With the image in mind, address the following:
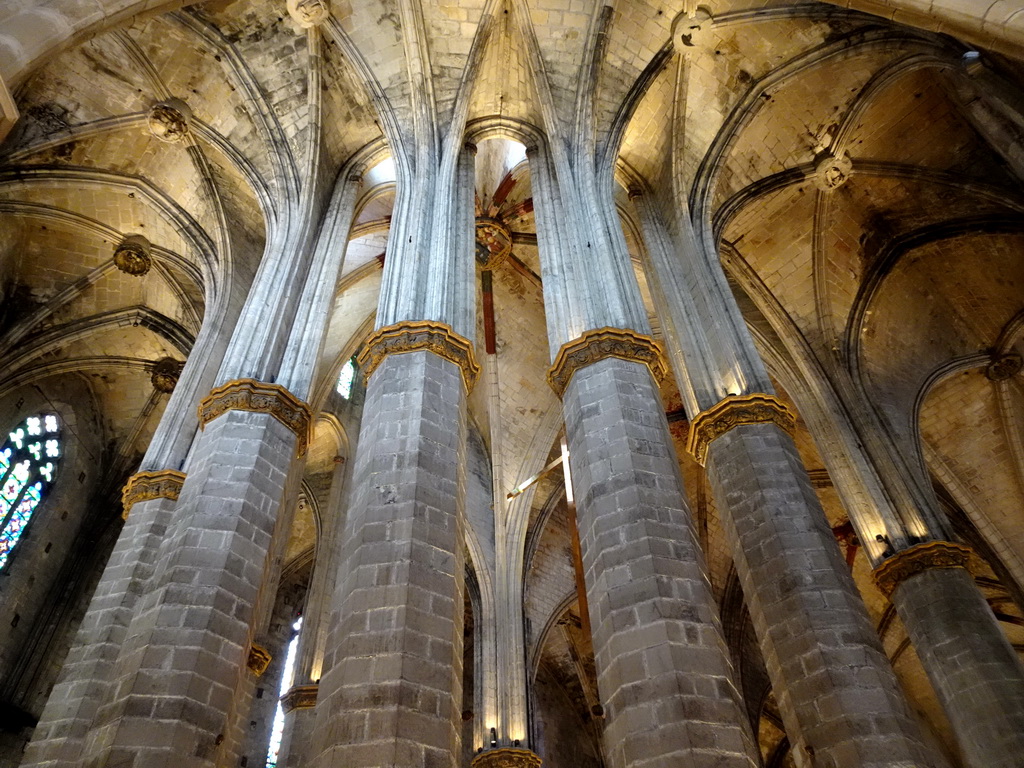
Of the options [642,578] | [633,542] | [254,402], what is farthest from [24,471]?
[642,578]

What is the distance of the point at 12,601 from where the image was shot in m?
14.9

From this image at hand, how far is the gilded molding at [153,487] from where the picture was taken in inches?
394

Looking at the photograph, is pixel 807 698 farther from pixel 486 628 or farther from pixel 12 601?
pixel 12 601

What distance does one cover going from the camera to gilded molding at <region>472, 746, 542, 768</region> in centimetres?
1242

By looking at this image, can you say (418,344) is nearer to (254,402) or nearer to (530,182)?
(254,402)

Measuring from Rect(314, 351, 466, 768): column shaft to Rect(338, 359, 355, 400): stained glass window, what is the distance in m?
8.75

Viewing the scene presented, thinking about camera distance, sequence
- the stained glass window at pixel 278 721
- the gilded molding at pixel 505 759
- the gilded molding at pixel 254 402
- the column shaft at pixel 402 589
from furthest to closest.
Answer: the stained glass window at pixel 278 721
the gilded molding at pixel 505 759
the gilded molding at pixel 254 402
the column shaft at pixel 402 589

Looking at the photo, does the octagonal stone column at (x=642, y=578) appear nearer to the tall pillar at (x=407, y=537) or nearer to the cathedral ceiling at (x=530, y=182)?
the tall pillar at (x=407, y=537)

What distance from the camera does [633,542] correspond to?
20.5 ft

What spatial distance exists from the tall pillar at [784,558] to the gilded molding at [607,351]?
147 cm

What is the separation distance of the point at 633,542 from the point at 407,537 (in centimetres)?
185

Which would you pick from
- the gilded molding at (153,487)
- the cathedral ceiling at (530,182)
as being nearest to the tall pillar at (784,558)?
the cathedral ceiling at (530,182)

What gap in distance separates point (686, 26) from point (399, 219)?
5.94 m

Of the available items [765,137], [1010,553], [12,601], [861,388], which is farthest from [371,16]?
[1010,553]
